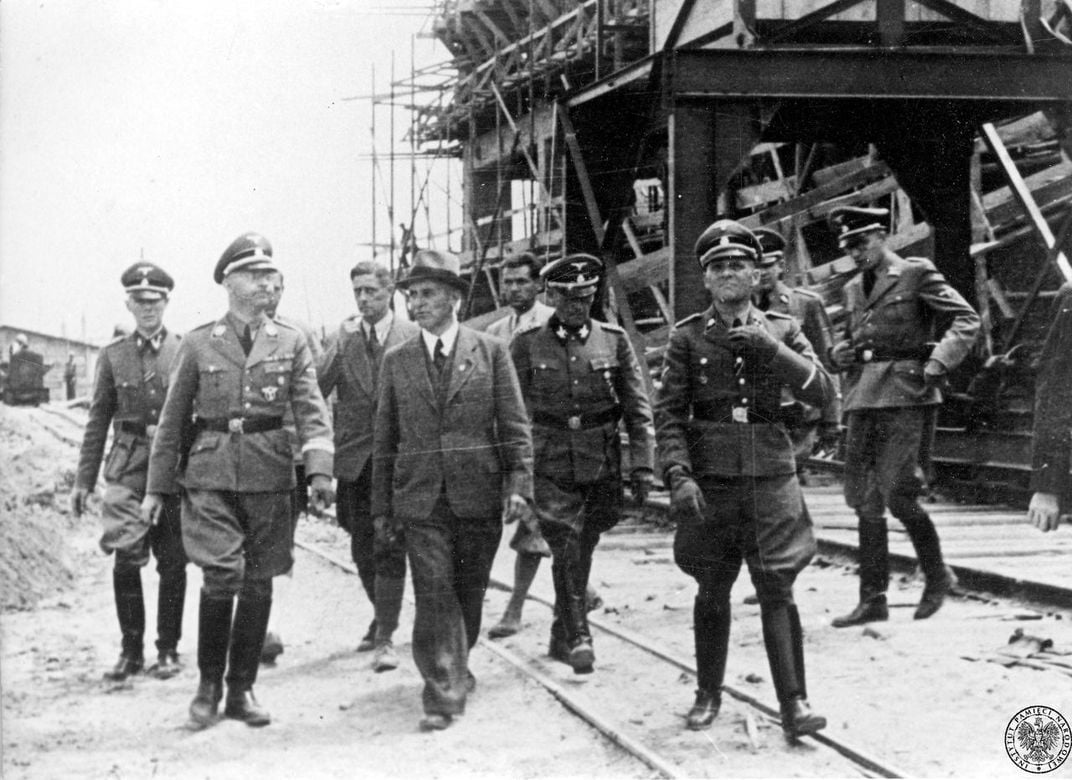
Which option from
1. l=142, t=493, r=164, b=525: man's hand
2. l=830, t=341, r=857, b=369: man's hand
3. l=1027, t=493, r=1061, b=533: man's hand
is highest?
l=830, t=341, r=857, b=369: man's hand

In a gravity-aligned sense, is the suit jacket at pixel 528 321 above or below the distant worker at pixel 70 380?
above

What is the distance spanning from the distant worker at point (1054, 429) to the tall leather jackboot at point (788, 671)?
985mm

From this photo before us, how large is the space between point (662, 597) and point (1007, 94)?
4.24 metres

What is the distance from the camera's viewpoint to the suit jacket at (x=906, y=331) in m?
6.54

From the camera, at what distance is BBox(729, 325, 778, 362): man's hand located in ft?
15.8

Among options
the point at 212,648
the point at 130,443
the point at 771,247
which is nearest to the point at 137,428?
the point at 130,443

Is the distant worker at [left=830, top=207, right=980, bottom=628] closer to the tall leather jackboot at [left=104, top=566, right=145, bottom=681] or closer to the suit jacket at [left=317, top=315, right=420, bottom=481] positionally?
the suit jacket at [left=317, top=315, right=420, bottom=481]

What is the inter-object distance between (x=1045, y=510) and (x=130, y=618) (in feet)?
13.8

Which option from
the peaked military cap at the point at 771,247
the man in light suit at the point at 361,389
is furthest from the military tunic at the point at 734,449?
the peaked military cap at the point at 771,247

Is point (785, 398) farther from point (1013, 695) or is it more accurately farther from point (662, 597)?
point (662, 597)

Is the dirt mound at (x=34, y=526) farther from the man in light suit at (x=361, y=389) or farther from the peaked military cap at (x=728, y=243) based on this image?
the peaked military cap at (x=728, y=243)

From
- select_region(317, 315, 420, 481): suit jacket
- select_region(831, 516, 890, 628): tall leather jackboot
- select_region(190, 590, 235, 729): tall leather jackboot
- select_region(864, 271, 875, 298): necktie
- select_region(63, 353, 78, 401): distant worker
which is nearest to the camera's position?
select_region(190, 590, 235, 729): tall leather jackboot

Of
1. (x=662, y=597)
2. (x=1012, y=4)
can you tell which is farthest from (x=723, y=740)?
(x=1012, y=4)
